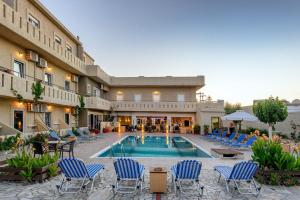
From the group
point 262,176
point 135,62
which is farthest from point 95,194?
point 135,62

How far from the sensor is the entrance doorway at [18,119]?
14.4m

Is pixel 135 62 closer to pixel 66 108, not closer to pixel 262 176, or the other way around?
pixel 66 108

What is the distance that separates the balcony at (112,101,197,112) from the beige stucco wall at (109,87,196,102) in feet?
8.36

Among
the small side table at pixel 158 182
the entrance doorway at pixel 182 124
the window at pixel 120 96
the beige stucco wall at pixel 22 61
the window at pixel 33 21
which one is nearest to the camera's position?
the small side table at pixel 158 182

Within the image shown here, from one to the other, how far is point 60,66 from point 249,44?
1764 cm

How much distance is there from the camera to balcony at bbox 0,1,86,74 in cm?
1141

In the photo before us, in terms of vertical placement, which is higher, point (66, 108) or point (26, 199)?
point (66, 108)

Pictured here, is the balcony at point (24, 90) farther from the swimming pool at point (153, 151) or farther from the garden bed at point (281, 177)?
the garden bed at point (281, 177)

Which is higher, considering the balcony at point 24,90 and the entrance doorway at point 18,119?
the balcony at point 24,90

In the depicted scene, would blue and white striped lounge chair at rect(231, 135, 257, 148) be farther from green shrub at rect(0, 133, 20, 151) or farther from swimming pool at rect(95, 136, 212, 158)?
green shrub at rect(0, 133, 20, 151)

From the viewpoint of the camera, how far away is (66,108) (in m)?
21.9

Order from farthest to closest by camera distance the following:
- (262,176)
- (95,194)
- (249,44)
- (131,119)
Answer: (131,119) < (249,44) < (262,176) < (95,194)

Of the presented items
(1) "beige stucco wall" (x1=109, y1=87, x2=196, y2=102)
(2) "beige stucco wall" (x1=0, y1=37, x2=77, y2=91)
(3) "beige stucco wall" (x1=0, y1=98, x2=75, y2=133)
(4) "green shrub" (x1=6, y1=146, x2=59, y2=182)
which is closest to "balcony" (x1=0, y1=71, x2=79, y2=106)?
(2) "beige stucco wall" (x1=0, y1=37, x2=77, y2=91)

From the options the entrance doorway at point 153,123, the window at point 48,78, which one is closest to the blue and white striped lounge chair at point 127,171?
the window at point 48,78
